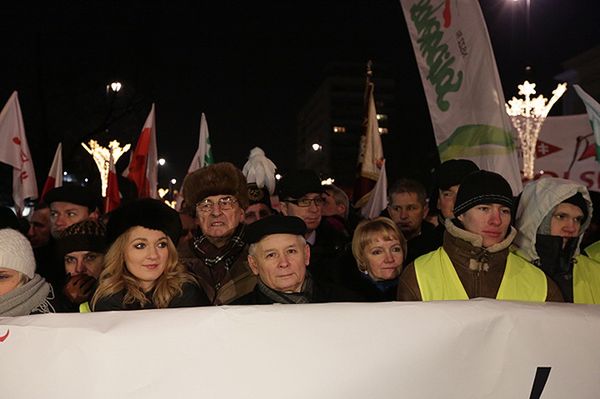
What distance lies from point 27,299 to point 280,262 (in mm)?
1232

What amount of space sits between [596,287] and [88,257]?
2965mm

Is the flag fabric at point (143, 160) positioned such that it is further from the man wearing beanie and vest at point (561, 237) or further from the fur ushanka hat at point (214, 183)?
the man wearing beanie and vest at point (561, 237)

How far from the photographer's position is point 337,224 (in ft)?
20.6

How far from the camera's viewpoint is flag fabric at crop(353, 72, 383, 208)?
820 cm

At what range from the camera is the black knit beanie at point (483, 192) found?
3.46 meters

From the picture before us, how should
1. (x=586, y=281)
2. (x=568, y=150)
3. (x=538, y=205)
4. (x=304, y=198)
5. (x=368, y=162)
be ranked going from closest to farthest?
(x=586, y=281), (x=538, y=205), (x=304, y=198), (x=568, y=150), (x=368, y=162)

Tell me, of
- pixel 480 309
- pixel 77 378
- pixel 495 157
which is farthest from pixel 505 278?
pixel 77 378

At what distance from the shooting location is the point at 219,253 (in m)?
4.32

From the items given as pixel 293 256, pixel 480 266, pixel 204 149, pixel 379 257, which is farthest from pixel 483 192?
pixel 204 149

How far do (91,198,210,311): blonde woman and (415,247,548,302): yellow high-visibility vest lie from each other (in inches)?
45.7

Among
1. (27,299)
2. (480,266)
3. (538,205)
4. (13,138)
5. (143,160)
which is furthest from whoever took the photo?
(13,138)

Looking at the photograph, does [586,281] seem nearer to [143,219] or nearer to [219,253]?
[219,253]

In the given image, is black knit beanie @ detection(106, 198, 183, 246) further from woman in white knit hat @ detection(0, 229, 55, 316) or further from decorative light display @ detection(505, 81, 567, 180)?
decorative light display @ detection(505, 81, 567, 180)

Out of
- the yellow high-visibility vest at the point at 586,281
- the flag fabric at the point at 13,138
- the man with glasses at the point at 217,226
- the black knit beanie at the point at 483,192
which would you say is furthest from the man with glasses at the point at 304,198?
the flag fabric at the point at 13,138
